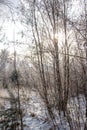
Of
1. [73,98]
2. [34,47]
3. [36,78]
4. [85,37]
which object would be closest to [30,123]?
[36,78]

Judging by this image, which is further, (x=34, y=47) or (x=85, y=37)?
(x=34, y=47)

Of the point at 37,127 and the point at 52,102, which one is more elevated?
the point at 52,102

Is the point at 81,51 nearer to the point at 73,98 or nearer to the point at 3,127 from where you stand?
the point at 73,98

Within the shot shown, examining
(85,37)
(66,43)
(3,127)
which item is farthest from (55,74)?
(85,37)

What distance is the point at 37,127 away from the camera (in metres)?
6.84

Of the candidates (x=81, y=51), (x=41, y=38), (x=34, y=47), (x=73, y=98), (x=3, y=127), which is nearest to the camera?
(x=73, y=98)

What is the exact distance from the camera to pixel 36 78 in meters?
7.30

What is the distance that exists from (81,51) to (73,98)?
0.87 metres

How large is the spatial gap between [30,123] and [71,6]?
3.87 meters

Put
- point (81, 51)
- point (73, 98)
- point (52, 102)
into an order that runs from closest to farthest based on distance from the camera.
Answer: point (73, 98) → point (81, 51) → point (52, 102)

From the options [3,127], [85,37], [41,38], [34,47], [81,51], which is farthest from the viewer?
[3,127]

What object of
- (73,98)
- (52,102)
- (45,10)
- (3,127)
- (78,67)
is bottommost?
(3,127)

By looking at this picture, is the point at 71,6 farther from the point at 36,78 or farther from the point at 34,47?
the point at 36,78

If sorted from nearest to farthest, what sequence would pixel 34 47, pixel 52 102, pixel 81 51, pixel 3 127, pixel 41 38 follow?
Result: 1. pixel 81 51
2. pixel 52 102
3. pixel 34 47
4. pixel 41 38
5. pixel 3 127
